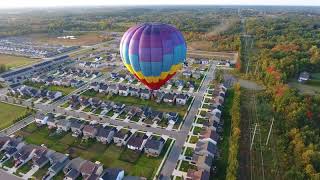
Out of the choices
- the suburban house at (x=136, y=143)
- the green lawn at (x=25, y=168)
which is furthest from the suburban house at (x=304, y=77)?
the green lawn at (x=25, y=168)

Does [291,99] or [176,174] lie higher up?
[291,99]

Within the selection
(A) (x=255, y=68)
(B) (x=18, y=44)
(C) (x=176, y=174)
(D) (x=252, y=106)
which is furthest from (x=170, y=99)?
(B) (x=18, y=44)

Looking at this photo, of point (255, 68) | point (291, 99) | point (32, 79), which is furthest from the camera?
point (255, 68)

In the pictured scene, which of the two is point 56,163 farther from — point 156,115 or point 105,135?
point 156,115

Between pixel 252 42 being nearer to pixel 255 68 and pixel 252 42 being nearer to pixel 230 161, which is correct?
pixel 255 68

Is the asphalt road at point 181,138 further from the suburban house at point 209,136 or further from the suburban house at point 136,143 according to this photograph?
the suburban house at point 136,143

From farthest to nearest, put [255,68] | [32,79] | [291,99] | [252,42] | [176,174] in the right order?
[252,42] → [255,68] → [32,79] → [291,99] → [176,174]

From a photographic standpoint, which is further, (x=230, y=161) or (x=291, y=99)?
(x=291, y=99)
